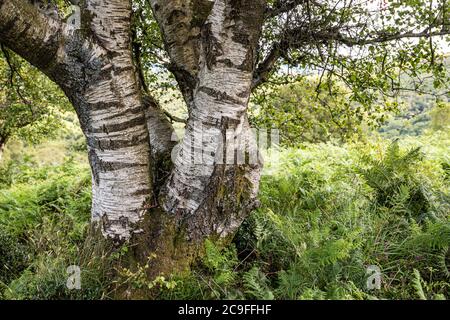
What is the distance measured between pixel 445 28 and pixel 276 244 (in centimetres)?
297

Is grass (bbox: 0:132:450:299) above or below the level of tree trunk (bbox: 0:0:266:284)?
below

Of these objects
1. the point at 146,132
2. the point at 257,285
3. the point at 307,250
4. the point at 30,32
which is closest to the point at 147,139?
the point at 146,132

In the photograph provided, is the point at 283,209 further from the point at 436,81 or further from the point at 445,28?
the point at 445,28

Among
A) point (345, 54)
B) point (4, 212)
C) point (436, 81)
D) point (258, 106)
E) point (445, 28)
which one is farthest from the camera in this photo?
point (258, 106)

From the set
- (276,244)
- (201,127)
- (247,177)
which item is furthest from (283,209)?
(201,127)

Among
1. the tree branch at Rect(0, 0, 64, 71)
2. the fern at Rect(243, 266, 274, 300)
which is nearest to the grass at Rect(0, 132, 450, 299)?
the fern at Rect(243, 266, 274, 300)

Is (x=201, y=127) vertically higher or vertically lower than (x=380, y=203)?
higher

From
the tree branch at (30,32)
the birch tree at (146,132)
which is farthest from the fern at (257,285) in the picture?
the tree branch at (30,32)

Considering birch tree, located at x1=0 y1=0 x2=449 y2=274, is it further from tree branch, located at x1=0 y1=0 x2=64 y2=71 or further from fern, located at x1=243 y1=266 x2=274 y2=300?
fern, located at x1=243 y1=266 x2=274 y2=300

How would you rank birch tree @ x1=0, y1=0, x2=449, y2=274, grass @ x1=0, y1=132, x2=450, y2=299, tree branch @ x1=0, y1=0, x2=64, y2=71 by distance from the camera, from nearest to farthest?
tree branch @ x1=0, y1=0, x2=64, y2=71 < grass @ x1=0, y1=132, x2=450, y2=299 < birch tree @ x1=0, y1=0, x2=449, y2=274

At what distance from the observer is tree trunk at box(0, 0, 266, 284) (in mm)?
3232

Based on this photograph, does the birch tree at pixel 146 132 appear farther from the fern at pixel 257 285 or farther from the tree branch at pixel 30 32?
the fern at pixel 257 285

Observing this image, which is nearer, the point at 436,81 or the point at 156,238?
the point at 156,238

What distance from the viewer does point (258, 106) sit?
666 cm
